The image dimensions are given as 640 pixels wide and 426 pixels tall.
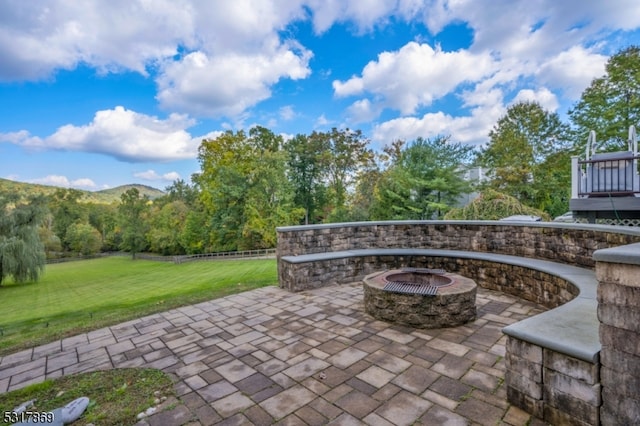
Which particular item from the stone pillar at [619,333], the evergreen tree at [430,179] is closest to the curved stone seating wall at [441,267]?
the stone pillar at [619,333]

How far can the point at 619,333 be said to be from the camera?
1310mm

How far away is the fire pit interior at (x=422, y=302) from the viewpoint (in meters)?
3.01

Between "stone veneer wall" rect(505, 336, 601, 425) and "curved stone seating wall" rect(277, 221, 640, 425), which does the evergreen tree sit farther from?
"stone veneer wall" rect(505, 336, 601, 425)

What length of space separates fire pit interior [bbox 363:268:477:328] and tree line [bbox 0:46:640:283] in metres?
9.11

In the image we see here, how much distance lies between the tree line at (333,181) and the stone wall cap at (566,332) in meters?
10.2

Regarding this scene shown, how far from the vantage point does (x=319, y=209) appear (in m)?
22.6

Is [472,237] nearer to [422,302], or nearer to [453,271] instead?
[453,271]

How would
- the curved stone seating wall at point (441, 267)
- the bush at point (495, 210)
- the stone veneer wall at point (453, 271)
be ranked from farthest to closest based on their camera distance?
the bush at point (495, 210) < the curved stone seating wall at point (441, 267) < the stone veneer wall at point (453, 271)

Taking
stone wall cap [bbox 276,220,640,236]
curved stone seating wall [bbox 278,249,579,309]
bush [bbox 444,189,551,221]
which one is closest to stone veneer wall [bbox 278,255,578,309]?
curved stone seating wall [bbox 278,249,579,309]

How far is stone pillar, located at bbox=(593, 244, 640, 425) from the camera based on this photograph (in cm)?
126

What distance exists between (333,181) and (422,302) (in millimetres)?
19989

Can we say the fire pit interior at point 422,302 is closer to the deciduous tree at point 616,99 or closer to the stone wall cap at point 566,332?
the stone wall cap at point 566,332

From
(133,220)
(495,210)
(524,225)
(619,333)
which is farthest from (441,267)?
(133,220)

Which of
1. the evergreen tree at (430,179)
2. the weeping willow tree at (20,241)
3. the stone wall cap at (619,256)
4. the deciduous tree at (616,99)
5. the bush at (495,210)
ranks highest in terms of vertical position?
the deciduous tree at (616,99)
